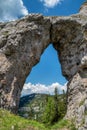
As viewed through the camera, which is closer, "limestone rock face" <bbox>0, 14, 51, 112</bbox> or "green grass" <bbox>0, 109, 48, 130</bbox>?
"green grass" <bbox>0, 109, 48, 130</bbox>

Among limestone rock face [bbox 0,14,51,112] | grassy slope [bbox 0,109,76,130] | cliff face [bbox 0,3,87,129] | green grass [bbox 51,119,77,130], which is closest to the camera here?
grassy slope [bbox 0,109,76,130]

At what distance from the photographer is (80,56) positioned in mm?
43250

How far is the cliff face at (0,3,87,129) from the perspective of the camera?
131ft

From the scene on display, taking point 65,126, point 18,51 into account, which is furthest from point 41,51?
point 65,126

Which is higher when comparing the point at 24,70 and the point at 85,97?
the point at 24,70

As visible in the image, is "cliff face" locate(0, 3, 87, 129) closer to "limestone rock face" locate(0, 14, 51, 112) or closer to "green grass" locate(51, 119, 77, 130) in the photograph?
"limestone rock face" locate(0, 14, 51, 112)

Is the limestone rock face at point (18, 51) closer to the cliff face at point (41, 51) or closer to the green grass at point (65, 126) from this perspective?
the cliff face at point (41, 51)

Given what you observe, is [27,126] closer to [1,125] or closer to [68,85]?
[1,125]

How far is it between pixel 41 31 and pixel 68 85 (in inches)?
350

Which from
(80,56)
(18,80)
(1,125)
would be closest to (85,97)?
(80,56)

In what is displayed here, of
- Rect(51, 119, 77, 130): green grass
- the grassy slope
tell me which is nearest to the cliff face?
Rect(51, 119, 77, 130): green grass

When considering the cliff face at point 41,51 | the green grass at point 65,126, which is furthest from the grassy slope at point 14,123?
the cliff face at point 41,51

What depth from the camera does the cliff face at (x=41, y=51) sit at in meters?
40.1

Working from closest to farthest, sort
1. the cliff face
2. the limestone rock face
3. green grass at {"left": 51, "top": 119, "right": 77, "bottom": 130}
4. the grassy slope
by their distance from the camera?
the grassy slope
green grass at {"left": 51, "top": 119, "right": 77, "bottom": 130}
the limestone rock face
the cliff face
